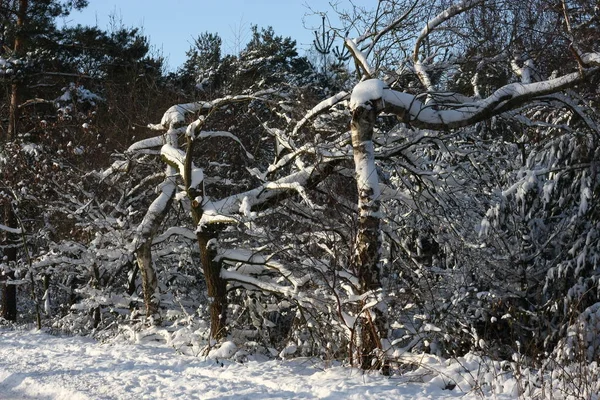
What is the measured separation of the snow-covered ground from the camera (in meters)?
5.68

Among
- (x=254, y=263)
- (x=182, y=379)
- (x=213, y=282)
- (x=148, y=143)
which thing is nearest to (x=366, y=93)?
(x=254, y=263)

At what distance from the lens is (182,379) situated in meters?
6.41

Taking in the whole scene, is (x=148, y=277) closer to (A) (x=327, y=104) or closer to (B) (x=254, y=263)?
(B) (x=254, y=263)

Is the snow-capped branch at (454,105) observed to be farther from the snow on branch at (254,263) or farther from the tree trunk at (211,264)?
the tree trunk at (211,264)

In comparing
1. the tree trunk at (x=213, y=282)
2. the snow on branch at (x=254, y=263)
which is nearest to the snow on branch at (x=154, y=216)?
the tree trunk at (x=213, y=282)

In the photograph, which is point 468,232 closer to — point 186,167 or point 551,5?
point 551,5

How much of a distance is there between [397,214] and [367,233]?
3.38 m

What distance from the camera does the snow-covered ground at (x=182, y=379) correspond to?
5684 millimetres

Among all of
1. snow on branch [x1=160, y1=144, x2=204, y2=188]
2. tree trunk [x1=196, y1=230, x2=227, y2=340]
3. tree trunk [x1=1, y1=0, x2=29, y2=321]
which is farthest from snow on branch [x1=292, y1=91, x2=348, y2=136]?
tree trunk [x1=1, y1=0, x2=29, y2=321]

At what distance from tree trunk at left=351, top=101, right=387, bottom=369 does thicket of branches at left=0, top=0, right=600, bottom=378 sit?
Result: 2 cm

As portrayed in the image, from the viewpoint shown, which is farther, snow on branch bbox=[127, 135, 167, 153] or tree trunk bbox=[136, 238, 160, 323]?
snow on branch bbox=[127, 135, 167, 153]

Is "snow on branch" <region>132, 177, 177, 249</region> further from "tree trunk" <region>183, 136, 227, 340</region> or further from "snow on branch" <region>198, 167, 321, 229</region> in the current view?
"snow on branch" <region>198, 167, 321, 229</region>

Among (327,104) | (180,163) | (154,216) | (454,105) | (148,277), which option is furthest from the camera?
(148,277)

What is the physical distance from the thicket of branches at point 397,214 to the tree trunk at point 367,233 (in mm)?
18
